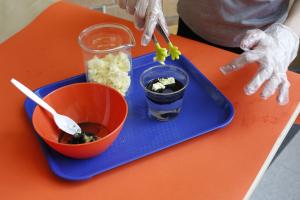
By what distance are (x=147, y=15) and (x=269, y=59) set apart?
10.4 inches

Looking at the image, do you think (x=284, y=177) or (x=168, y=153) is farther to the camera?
(x=284, y=177)

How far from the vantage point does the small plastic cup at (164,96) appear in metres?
0.60

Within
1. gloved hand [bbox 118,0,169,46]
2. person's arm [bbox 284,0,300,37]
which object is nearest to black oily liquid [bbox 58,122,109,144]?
gloved hand [bbox 118,0,169,46]

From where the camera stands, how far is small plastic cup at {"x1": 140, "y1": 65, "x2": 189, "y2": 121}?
1.97ft

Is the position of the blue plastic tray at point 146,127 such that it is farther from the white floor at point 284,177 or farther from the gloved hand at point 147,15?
the white floor at point 284,177

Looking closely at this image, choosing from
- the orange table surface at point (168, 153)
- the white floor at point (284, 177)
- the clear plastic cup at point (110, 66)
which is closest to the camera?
the orange table surface at point (168, 153)

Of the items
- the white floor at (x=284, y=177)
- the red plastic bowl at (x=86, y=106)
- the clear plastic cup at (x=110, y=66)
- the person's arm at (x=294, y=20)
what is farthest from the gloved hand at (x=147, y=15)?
the white floor at (x=284, y=177)

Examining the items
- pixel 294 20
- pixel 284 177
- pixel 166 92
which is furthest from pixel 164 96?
pixel 284 177

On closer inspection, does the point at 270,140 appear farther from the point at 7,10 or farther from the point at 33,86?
the point at 7,10

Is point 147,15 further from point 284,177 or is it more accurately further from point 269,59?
point 284,177

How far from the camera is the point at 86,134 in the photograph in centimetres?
60

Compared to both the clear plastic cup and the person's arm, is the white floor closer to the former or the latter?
the person's arm

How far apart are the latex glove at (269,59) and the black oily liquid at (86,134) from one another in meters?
0.27

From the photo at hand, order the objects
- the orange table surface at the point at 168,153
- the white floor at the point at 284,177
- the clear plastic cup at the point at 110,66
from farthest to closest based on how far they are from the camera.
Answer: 1. the white floor at the point at 284,177
2. the clear plastic cup at the point at 110,66
3. the orange table surface at the point at 168,153
